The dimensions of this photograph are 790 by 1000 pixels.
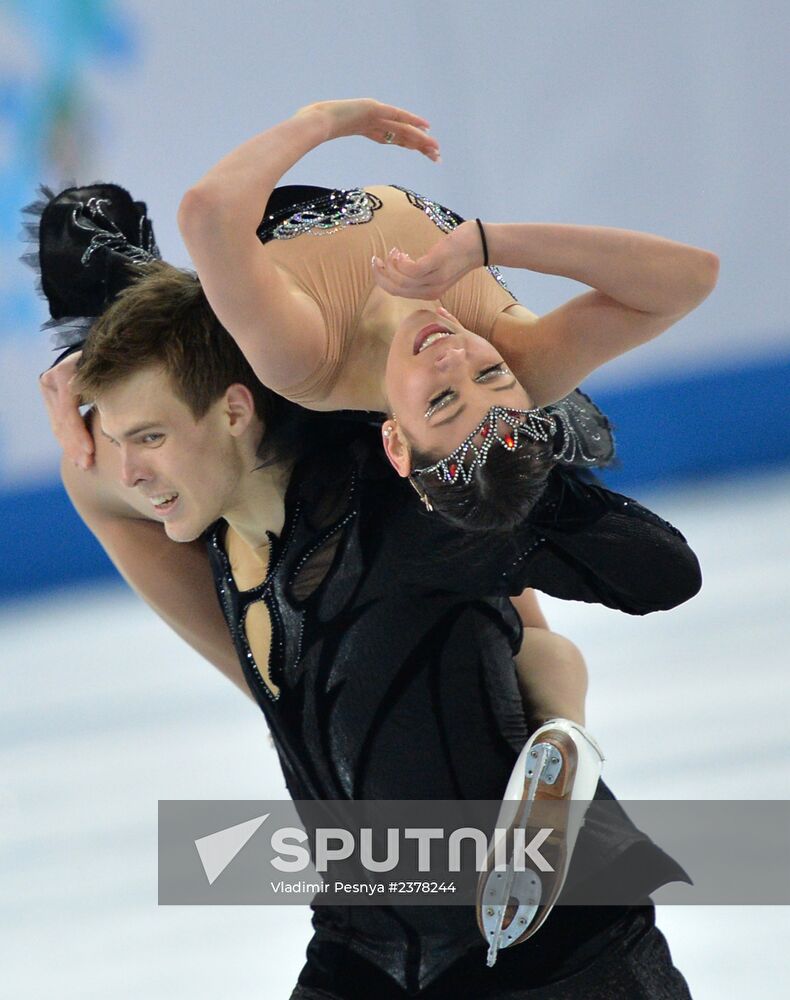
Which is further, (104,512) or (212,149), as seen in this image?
(212,149)

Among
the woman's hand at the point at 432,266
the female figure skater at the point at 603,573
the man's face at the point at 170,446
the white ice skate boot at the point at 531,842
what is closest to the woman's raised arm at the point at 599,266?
the woman's hand at the point at 432,266

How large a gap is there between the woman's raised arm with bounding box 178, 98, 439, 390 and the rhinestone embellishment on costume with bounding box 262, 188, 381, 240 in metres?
0.15

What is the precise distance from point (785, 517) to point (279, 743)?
393cm

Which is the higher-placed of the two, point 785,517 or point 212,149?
point 212,149

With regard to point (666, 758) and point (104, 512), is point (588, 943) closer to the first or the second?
point (104, 512)

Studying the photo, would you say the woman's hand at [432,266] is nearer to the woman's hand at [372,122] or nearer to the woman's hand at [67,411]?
the woman's hand at [372,122]

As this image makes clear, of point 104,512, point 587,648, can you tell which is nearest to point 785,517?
point 587,648

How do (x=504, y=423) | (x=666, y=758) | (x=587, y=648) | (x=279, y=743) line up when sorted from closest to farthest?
1. (x=504, y=423)
2. (x=279, y=743)
3. (x=666, y=758)
4. (x=587, y=648)

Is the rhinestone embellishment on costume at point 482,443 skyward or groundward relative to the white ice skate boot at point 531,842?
skyward

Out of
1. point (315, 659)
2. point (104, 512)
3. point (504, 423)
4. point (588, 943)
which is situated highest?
point (104, 512)

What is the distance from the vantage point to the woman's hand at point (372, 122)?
2.28 metres

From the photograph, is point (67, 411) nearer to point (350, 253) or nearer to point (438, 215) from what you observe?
point (350, 253)

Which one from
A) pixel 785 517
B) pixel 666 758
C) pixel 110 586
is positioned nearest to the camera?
pixel 666 758

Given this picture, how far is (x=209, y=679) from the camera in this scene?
204 inches
